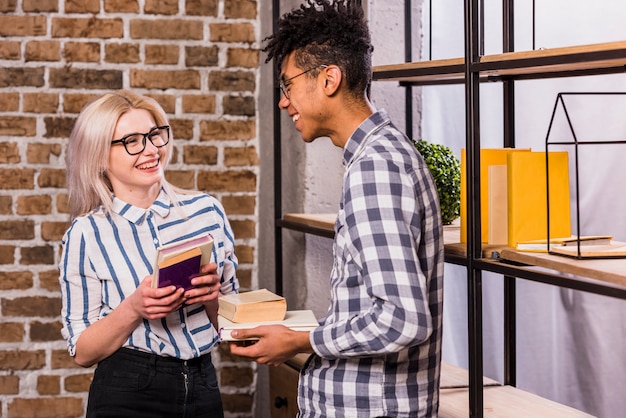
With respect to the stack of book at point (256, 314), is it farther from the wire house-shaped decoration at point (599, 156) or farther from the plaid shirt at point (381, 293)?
the wire house-shaped decoration at point (599, 156)

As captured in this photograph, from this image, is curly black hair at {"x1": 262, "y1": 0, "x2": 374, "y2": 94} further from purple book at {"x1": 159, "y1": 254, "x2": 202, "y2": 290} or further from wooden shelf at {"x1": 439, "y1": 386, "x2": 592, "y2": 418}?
wooden shelf at {"x1": 439, "y1": 386, "x2": 592, "y2": 418}

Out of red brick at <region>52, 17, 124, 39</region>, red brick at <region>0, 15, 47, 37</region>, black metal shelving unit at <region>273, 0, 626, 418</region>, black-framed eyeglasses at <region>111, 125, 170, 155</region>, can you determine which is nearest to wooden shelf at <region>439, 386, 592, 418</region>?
black metal shelving unit at <region>273, 0, 626, 418</region>

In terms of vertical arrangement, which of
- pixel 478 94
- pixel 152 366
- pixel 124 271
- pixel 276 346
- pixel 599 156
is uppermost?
pixel 478 94

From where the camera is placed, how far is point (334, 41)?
156cm

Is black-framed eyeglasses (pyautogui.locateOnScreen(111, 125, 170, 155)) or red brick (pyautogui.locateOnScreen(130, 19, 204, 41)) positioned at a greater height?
red brick (pyautogui.locateOnScreen(130, 19, 204, 41))

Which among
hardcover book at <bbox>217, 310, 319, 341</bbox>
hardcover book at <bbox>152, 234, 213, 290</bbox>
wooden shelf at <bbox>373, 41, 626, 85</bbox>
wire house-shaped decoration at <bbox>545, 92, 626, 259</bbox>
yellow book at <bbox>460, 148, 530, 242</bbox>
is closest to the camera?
wooden shelf at <bbox>373, 41, 626, 85</bbox>

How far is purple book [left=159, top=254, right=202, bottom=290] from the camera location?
1818 millimetres

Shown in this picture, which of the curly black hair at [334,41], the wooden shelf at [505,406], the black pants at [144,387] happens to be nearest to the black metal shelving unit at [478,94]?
the wooden shelf at [505,406]

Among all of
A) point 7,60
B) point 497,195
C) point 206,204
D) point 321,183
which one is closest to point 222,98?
point 321,183

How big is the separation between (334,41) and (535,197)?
0.61 metres

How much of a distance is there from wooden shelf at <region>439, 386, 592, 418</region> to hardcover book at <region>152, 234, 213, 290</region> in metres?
0.69

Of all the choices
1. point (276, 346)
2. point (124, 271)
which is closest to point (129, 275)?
point (124, 271)

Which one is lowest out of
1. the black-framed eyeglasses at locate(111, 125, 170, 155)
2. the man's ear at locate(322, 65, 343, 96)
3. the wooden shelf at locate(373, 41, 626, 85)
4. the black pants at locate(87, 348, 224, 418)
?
the black pants at locate(87, 348, 224, 418)

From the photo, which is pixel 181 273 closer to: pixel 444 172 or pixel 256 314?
pixel 256 314
